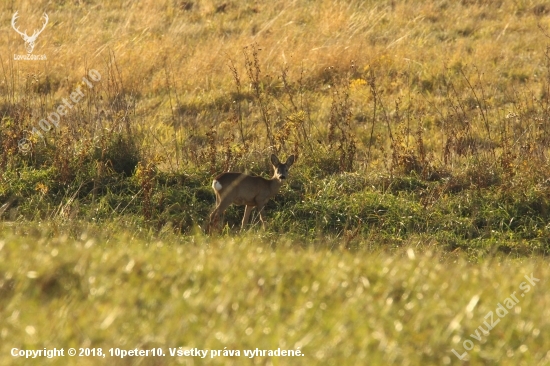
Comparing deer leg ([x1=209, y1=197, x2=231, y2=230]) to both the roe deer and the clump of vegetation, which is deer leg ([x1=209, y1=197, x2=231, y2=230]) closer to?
the roe deer

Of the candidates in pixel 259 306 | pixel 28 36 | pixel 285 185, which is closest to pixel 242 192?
pixel 285 185

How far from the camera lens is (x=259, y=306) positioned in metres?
4.50

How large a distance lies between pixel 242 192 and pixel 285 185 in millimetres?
945

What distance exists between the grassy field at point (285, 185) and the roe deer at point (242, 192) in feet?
0.88

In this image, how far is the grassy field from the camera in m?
4.31

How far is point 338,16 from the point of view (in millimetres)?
18891

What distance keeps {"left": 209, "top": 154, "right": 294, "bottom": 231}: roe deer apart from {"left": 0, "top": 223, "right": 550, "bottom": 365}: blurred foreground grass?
3682 mm

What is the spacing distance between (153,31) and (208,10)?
1918 millimetres

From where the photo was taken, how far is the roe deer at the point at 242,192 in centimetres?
922

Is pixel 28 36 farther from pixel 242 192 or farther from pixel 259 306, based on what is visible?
pixel 259 306

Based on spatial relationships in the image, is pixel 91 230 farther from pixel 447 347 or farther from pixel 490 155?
pixel 490 155

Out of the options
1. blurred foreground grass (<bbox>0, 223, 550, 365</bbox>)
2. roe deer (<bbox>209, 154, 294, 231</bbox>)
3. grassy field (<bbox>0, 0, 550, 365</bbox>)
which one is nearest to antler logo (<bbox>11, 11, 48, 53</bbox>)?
grassy field (<bbox>0, 0, 550, 365</bbox>)

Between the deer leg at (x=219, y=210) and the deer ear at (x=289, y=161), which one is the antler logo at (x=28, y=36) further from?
the deer leg at (x=219, y=210)

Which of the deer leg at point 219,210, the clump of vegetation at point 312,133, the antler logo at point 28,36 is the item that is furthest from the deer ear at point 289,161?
the antler logo at point 28,36
